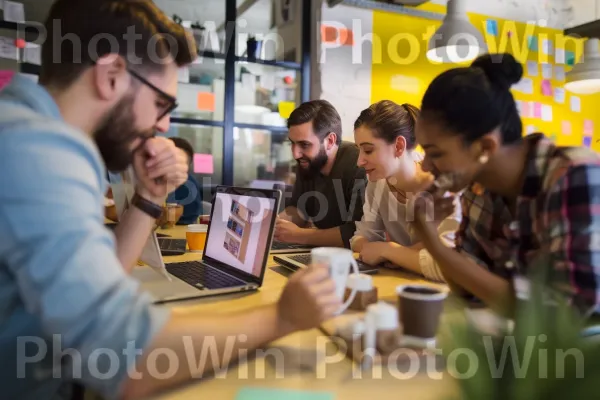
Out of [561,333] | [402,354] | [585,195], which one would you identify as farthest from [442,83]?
[561,333]

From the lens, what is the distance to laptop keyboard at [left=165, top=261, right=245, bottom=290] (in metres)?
1.22

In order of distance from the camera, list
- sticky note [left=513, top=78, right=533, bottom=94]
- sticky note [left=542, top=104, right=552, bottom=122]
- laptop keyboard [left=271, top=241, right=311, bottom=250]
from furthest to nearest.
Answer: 1. sticky note [left=542, top=104, right=552, bottom=122]
2. sticky note [left=513, top=78, right=533, bottom=94]
3. laptop keyboard [left=271, top=241, right=311, bottom=250]

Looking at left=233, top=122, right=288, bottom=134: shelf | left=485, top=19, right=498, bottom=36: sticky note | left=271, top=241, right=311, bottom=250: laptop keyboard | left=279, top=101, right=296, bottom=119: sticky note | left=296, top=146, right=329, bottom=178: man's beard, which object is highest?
left=485, top=19, right=498, bottom=36: sticky note

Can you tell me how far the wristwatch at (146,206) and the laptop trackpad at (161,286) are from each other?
0.58 ft

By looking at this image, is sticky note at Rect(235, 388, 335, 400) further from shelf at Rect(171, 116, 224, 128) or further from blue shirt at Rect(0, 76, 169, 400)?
shelf at Rect(171, 116, 224, 128)

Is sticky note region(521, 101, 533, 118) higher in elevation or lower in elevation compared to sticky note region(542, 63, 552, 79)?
lower

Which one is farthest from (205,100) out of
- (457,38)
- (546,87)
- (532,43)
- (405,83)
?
(546,87)

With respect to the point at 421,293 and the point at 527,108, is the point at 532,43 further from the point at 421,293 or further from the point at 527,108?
the point at 421,293

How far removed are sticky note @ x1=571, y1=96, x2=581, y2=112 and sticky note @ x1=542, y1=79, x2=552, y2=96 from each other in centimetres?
29

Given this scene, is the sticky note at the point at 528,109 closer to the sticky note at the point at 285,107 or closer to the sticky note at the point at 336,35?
the sticky note at the point at 336,35

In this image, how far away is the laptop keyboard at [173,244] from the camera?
1.78 meters

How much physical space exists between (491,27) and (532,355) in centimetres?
426

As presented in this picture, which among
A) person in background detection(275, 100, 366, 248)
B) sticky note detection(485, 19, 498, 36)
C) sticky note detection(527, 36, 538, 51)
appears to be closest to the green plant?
person in background detection(275, 100, 366, 248)

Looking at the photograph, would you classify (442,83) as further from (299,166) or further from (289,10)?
(289,10)
